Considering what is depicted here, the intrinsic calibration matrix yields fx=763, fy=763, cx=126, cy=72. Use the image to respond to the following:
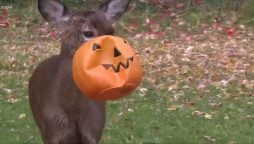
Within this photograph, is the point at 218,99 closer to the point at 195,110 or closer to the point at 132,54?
the point at 195,110

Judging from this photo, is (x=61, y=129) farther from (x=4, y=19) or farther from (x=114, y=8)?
(x=4, y=19)

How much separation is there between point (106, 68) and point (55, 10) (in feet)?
2.34

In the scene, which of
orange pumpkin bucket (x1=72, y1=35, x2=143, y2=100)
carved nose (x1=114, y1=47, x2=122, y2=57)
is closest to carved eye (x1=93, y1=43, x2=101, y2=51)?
orange pumpkin bucket (x1=72, y1=35, x2=143, y2=100)

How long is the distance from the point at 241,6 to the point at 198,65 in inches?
176

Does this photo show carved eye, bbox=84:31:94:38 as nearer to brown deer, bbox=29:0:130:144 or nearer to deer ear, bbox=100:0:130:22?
brown deer, bbox=29:0:130:144

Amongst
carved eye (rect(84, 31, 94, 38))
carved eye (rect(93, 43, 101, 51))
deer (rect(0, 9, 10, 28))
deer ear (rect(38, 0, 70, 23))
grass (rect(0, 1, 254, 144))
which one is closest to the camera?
carved eye (rect(93, 43, 101, 51))

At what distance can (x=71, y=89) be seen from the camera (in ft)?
16.5

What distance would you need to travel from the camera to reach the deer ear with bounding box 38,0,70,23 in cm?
505

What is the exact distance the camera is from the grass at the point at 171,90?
796cm

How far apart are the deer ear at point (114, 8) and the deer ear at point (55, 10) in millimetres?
271

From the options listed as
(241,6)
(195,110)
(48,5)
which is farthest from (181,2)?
(48,5)

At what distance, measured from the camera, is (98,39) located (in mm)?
4586

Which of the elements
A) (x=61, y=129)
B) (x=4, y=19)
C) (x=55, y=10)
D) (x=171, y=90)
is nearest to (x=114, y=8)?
(x=55, y=10)

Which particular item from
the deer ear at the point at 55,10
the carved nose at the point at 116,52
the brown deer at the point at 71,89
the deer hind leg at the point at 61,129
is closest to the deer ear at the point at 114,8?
the brown deer at the point at 71,89
